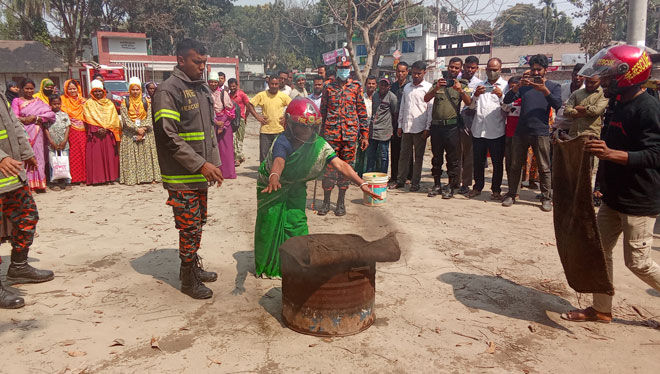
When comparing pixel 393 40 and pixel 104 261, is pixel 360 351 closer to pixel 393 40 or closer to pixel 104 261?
pixel 104 261

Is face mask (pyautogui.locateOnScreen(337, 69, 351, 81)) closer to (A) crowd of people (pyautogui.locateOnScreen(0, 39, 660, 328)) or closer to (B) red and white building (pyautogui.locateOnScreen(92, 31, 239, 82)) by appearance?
(A) crowd of people (pyautogui.locateOnScreen(0, 39, 660, 328))

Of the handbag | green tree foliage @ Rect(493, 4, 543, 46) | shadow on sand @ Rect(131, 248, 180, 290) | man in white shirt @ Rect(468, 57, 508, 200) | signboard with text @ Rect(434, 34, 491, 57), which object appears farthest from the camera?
green tree foliage @ Rect(493, 4, 543, 46)

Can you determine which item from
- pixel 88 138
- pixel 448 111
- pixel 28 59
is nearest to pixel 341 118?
pixel 448 111

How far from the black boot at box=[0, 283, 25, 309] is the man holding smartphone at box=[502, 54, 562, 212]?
6.50m

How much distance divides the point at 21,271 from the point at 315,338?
295 centimetres

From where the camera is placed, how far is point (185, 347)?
137 inches

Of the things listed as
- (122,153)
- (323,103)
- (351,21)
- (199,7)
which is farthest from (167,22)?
(323,103)

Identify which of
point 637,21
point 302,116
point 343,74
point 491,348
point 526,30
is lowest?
point 491,348

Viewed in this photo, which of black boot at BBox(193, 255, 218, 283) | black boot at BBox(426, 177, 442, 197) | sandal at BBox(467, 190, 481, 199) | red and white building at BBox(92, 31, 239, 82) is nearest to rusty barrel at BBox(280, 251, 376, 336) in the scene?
black boot at BBox(193, 255, 218, 283)

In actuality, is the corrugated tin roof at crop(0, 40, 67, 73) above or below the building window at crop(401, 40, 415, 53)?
below

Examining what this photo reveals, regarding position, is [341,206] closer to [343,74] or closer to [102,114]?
[343,74]

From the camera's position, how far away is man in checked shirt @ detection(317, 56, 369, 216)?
6934mm

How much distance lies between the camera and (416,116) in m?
8.41

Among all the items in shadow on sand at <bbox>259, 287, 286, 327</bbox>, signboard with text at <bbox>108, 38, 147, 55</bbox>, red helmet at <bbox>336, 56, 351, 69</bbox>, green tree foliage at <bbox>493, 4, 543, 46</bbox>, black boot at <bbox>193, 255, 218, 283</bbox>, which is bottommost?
shadow on sand at <bbox>259, 287, 286, 327</bbox>
